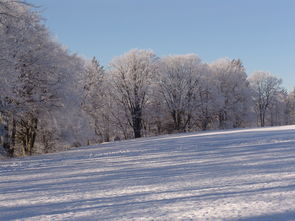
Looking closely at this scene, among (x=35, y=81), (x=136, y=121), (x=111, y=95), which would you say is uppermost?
(x=111, y=95)

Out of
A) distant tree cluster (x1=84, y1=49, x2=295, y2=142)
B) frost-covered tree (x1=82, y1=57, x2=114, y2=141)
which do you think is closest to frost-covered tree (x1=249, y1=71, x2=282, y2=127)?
distant tree cluster (x1=84, y1=49, x2=295, y2=142)

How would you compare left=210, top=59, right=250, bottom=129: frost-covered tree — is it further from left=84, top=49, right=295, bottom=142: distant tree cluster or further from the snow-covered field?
the snow-covered field

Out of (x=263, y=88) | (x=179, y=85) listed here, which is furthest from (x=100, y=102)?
(x=263, y=88)

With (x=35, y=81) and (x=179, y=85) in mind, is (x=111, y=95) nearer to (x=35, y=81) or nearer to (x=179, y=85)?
(x=179, y=85)

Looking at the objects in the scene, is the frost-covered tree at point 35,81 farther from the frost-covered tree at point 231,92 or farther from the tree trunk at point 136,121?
the frost-covered tree at point 231,92

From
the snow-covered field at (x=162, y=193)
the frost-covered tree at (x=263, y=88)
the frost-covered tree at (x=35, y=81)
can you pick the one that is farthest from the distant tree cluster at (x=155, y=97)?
the snow-covered field at (x=162, y=193)

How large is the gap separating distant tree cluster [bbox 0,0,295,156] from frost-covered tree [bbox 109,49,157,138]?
0.14 metres

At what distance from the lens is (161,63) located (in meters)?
42.0

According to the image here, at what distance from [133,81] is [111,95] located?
155 inches

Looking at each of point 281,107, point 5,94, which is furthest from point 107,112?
point 281,107

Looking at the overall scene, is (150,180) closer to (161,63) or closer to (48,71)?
(48,71)

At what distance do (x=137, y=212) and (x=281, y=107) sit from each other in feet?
219

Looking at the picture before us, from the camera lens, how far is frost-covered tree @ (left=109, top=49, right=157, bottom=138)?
130 ft

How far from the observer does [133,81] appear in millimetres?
39688
